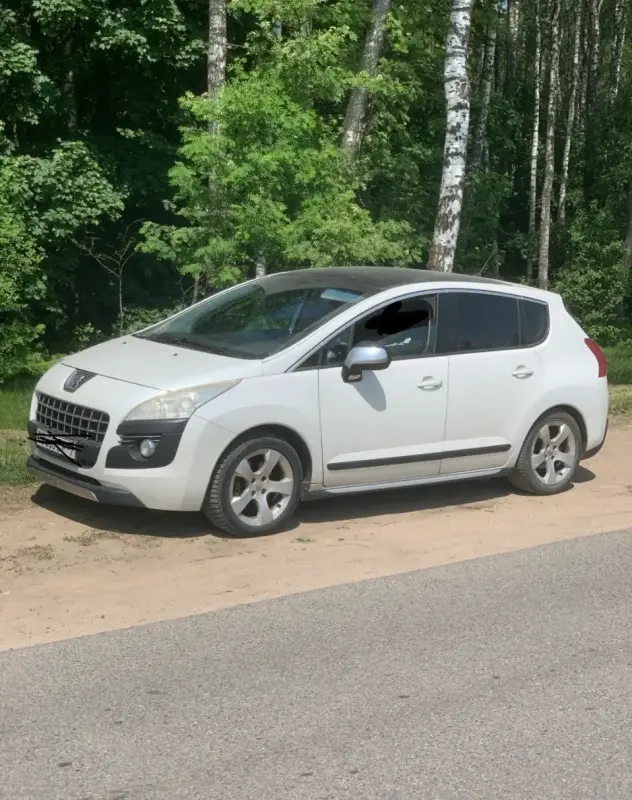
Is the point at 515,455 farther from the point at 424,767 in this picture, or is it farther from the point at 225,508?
the point at 424,767

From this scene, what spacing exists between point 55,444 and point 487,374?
319 centimetres

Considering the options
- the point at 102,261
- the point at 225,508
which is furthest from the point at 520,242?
the point at 225,508

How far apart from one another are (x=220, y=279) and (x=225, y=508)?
268 inches

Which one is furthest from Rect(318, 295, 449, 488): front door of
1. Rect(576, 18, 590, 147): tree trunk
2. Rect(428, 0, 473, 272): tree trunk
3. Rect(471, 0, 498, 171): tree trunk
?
Rect(576, 18, 590, 147): tree trunk

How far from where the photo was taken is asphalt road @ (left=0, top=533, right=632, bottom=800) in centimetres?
428

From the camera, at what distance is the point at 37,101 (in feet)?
67.8

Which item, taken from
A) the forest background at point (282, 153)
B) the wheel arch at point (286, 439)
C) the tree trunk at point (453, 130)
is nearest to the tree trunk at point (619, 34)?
the forest background at point (282, 153)

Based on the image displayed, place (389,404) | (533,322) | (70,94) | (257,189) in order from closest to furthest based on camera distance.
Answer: (389,404)
(533,322)
(257,189)
(70,94)

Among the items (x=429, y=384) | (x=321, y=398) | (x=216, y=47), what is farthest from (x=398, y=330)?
(x=216, y=47)

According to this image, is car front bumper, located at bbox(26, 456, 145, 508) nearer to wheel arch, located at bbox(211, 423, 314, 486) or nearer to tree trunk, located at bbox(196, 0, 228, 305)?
wheel arch, located at bbox(211, 423, 314, 486)

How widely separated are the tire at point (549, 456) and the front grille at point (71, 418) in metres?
3.38

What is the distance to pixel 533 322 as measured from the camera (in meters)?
9.08

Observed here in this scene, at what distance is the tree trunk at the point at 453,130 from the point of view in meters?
16.6

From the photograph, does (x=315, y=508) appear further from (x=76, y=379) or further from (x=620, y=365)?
(x=620, y=365)
